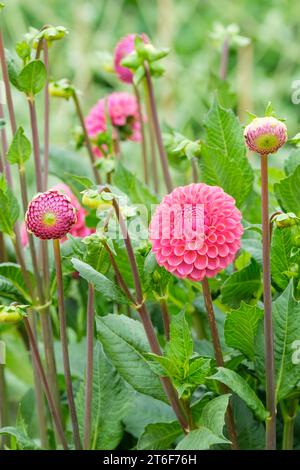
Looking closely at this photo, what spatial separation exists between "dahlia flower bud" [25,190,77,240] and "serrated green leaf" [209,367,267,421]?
0.14m

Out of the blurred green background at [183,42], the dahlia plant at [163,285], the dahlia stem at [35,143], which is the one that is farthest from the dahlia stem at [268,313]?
the blurred green background at [183,42]

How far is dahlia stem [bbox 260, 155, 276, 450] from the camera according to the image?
54 centimetres

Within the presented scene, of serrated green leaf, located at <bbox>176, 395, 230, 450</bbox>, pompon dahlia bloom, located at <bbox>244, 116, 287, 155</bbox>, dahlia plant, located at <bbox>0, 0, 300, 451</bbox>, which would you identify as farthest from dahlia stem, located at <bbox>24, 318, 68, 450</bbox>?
pompon dahlia bloom, located at <bbox>244, 116, 287, 155</bbox>

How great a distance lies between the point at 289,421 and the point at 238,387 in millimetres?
106

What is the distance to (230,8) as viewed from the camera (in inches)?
98.3

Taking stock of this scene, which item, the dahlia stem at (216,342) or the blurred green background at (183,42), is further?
the blurred green background at (183,42)

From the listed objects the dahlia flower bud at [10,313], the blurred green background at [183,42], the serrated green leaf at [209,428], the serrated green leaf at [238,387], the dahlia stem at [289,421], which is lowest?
the dahlia stem at [289,421]

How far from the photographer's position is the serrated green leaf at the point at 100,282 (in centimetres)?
57

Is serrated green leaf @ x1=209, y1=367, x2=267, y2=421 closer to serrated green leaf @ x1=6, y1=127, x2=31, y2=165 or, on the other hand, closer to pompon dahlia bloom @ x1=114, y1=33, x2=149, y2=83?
serrated green leaf @ x1=6, y1=127, x2=31, y2=165

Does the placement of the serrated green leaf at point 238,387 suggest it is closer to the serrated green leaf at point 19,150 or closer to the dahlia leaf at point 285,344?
the dahlia leaf at point 285,344

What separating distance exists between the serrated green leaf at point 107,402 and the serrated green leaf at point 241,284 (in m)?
0.11

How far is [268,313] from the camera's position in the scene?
1.86 feet

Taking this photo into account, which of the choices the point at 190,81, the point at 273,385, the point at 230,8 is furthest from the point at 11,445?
the point at 230,8

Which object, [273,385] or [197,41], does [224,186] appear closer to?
[273,385]
